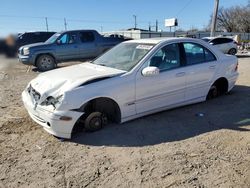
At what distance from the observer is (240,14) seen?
2371 inches

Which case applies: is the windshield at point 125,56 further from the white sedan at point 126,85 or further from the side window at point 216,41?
the side window at point 216,41

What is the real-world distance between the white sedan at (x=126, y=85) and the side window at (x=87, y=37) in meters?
8.54

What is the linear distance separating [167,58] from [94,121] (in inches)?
72.9

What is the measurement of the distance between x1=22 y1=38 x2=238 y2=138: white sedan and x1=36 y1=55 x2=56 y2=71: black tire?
7.67m

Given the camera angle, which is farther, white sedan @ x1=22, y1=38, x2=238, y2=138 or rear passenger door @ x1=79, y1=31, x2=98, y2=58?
rear passenger door @ x1=79, y1=31, x2=98, y2=58

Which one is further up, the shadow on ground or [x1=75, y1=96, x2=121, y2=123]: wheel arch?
[x1=75, y1=96, x2=121, y2=123]: wheel arch

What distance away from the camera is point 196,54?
5.83 m

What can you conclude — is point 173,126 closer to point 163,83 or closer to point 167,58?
point 163,83

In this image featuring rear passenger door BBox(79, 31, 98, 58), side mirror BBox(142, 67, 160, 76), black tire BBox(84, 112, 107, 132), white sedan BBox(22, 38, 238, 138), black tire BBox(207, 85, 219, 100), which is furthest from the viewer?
rear passenger door BBox(79, 31, 98, 58)

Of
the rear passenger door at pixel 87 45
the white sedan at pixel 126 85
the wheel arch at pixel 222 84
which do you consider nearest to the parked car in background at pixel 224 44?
the rear passenger door at pixel 87 45

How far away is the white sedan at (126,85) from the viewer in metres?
4.31

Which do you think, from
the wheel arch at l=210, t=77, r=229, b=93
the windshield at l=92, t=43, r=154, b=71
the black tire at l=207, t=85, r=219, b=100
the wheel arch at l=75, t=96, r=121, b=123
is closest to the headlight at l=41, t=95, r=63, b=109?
the wheel arch at l=75, t=96, r=121, b=123

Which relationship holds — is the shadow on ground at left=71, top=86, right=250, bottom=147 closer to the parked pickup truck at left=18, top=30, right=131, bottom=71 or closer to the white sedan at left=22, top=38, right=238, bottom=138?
the white sedan at left=22, top=38, right=238, bottom=138

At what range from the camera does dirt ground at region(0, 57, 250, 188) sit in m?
3.33
